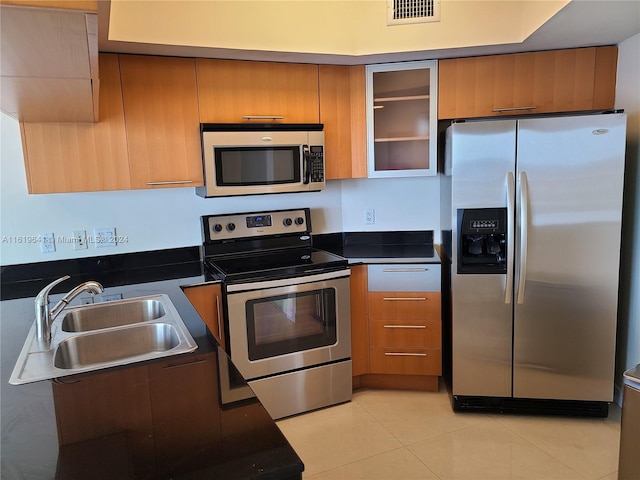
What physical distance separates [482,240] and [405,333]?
0.73 metres

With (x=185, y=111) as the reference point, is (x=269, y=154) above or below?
below

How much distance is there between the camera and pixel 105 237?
8.97ft

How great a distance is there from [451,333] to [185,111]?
6.38 ft

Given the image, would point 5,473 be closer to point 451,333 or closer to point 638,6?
point 451,333

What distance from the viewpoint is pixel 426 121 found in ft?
9.45

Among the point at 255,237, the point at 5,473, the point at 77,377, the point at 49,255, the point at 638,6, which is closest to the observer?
the point at 5,473

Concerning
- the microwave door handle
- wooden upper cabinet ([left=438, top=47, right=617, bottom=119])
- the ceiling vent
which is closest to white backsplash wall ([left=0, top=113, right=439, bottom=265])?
the microwave door handle

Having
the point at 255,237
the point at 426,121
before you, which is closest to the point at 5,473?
the point at 255,237

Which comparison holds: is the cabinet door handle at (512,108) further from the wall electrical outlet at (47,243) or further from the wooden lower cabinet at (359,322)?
the wall electrical outlet at (47,243)

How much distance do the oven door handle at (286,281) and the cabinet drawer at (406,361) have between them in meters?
0.57

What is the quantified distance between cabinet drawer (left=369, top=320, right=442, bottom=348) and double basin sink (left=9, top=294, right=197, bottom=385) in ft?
4.39

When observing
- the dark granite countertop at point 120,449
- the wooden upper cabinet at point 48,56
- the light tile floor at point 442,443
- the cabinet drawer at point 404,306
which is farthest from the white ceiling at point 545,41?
the light tile floor at point 442,443

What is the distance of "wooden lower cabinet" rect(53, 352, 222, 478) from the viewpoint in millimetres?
933

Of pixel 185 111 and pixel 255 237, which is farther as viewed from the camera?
pixel 255 237
